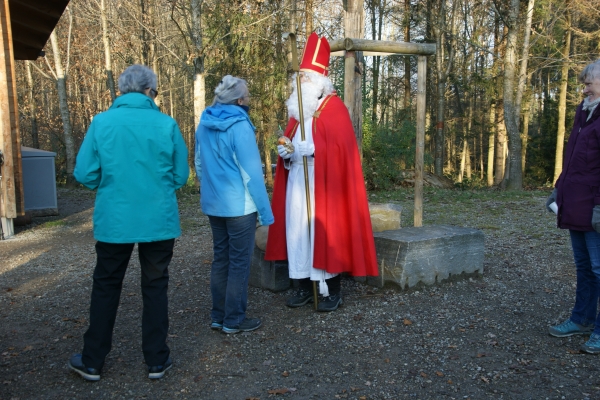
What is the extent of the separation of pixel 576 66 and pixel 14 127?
50.5 ft

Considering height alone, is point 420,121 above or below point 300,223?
above

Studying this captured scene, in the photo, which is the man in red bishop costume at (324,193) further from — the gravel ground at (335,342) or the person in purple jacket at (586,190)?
the person in purple jacket at (586,190)

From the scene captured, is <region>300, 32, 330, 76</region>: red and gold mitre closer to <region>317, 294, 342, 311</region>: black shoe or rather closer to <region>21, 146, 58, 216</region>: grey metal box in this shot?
<region>317, 294, 342, 311</region>: black shoe

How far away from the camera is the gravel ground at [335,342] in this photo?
3.46m

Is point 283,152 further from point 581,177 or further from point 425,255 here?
point 581,177

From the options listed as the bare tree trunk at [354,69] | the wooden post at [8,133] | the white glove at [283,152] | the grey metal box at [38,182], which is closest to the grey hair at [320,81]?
the white glove at [283,152]

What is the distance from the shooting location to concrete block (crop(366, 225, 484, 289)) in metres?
5.20

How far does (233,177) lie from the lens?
4031 millimetres

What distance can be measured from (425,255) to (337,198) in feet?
3.79

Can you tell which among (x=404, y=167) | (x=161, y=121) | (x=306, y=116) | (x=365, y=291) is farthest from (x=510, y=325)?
(x=404, y=167)

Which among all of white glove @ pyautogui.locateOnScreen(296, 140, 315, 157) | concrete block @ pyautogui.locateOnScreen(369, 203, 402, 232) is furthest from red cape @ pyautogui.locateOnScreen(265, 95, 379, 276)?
concrete block @ pyautogui.locateOnScreen(369, 203, 402, 232)

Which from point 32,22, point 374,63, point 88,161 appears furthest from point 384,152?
point 374,63

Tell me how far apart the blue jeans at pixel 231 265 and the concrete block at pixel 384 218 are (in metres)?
2.29

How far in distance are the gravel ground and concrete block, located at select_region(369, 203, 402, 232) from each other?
3.00 ft
